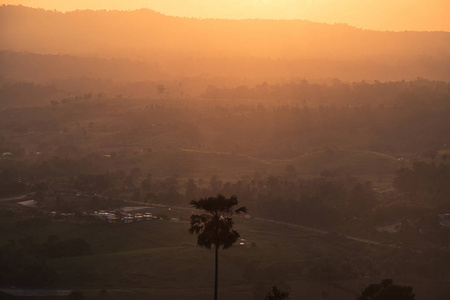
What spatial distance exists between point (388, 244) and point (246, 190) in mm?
39326

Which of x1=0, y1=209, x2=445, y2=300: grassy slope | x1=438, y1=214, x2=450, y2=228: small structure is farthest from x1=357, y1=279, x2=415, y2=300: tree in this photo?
x1=438, y1=214, x2=450, y2=228: small structure

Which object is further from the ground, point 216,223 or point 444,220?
point 444,220

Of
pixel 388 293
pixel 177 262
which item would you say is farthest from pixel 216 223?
pixel 177 262

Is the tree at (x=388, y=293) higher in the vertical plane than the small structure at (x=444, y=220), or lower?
lower

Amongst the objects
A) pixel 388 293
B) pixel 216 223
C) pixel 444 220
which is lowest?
pixel 388 293

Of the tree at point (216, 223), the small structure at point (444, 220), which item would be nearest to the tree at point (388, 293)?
the tree at point (216, 223)

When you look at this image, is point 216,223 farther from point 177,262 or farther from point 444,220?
point 444,220

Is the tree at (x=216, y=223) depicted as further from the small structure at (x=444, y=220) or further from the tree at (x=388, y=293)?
the small structure at (x=444, y=220)

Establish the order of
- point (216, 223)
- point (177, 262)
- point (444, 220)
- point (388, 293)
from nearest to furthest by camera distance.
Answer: point (216, 223), point (388, 293), point (177, 262), point (444, 220)

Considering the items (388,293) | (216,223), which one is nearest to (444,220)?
(388,293)

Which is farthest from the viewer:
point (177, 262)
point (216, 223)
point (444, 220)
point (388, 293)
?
point (444, 220)

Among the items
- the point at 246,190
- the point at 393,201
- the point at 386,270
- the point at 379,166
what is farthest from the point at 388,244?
the point at 379,166

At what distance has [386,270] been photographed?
105 m

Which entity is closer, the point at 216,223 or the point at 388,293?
the point at 216,223
